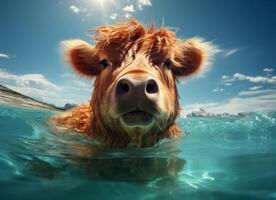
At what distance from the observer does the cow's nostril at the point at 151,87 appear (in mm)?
4130

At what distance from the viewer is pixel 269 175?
4.95 meters

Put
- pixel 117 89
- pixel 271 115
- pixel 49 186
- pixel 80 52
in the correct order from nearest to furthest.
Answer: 1. pixel 49 186
2. pixel 117 89
3. pixel 80 52
4. pixel 271 115

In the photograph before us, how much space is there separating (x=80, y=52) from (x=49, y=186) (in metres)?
3.36

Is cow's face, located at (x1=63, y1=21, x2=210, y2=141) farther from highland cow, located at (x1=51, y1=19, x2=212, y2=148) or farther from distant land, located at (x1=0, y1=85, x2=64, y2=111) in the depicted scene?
distant land, located at (x1=0, y1=85, x2=64, y2=111)

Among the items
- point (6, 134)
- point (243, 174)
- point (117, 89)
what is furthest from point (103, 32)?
point (243, 174)

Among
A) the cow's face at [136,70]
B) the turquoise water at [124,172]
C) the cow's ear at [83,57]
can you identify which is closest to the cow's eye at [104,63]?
the cow's face at [136,70]

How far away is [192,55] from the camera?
6.67 m

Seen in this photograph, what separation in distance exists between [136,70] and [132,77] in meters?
0.49

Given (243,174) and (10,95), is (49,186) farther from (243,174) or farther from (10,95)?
(10,95)

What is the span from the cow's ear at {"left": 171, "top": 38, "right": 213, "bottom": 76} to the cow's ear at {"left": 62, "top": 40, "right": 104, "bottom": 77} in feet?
4.96

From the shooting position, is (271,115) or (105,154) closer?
(105,154)

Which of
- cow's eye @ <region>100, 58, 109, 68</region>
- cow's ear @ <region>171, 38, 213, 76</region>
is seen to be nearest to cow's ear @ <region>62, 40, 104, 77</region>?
cow's eye @ <region>100, 58, 109, 68</region>

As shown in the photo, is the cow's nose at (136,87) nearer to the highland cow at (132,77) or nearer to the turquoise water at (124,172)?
the highland cow at (132,77)

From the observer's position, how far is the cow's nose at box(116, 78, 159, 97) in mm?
4012
